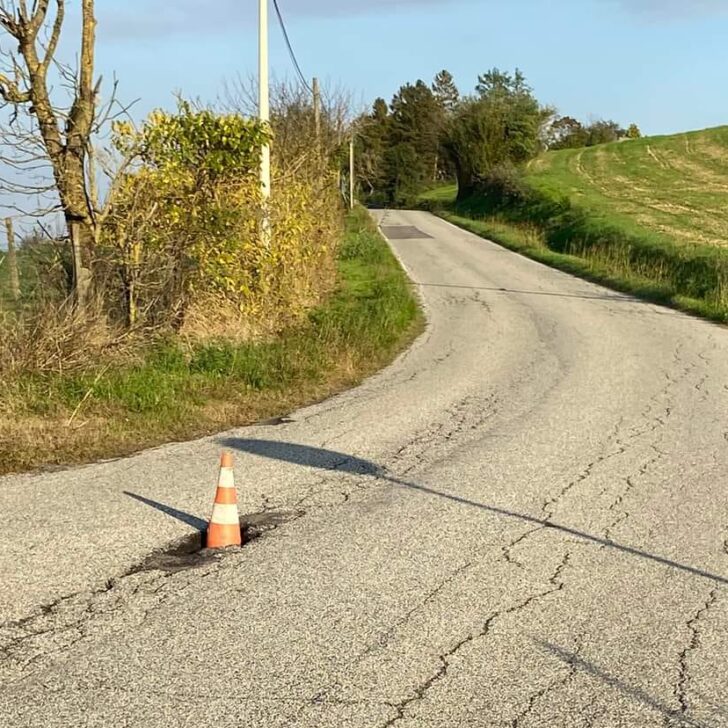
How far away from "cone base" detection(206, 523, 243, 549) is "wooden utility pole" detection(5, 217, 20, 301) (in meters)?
5.96

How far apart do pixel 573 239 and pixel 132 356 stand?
78.9ft

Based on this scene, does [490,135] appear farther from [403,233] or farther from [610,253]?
[610,253]

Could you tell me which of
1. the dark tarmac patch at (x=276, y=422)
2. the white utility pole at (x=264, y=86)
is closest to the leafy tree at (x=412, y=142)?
the white utility pole at (x=264, y=86)

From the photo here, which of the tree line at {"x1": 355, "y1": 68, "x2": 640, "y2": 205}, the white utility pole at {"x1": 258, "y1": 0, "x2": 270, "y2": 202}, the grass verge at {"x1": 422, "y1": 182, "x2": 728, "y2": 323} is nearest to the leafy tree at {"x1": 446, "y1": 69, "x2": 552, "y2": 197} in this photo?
the tree line at {"x1": 355, "y1": 68, "x2": 640, "y2": 205}

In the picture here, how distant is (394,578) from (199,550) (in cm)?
129

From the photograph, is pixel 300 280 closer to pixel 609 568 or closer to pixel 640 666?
pixel 609 568

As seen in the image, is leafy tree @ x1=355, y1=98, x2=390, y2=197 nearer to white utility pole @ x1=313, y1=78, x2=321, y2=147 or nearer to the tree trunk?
white utility pole @ x1=313, y1=78, x2=321, y2=147

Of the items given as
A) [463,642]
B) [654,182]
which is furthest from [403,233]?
[463,642]

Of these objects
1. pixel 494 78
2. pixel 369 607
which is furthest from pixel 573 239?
pixel 494 78

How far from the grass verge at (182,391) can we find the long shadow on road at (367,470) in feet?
2.73

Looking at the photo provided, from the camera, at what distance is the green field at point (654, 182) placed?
30.7 metres

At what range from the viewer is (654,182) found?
4581 centimetres

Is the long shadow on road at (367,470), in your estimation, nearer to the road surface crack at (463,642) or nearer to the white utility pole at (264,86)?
the road surface crack at (463,642)

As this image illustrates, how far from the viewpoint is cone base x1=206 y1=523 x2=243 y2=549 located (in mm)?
5316
